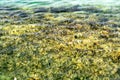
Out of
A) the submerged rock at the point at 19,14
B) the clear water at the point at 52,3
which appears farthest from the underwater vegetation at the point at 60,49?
the clear water at the point at 52,3

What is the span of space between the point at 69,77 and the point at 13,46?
2.56 m

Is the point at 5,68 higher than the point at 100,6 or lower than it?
lower

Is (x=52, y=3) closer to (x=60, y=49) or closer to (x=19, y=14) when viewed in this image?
(x=19, y=14)

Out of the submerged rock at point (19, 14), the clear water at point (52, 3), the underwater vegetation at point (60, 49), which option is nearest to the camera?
the underwater vegetation at point (60, 49)

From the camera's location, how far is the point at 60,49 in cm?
795

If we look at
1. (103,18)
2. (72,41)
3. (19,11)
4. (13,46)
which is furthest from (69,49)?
(19,11)

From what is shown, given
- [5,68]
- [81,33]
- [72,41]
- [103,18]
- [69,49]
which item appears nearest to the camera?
[5,68]

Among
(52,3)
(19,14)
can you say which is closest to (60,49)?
(19,14)

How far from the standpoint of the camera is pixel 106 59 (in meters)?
7.29

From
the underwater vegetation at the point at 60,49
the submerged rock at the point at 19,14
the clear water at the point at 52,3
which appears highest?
the clear water at the point at 52,3

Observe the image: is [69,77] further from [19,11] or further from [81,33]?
[19,11]

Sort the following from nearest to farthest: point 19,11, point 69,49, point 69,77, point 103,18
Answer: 1. point 69,77
2. point 69,49
3. point 103,18
4. point 19,11

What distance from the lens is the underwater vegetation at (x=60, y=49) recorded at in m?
6.82

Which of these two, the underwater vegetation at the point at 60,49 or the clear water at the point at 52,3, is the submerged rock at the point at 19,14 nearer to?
the underwater vegetation at the point at 60,49
